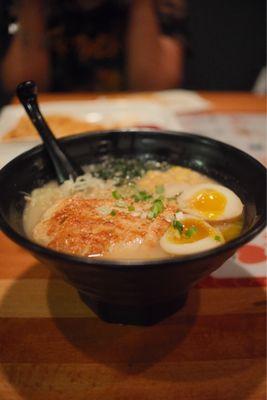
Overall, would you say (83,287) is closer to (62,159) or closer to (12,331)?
(12,331)

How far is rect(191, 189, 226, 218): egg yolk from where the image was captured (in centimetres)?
115

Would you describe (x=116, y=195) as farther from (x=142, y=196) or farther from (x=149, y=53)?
(x=149, y=53)

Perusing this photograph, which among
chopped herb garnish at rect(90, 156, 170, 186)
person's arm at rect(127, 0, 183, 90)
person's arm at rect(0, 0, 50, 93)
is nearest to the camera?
chopped herb garnish at rect(90, 156, 170, 186)

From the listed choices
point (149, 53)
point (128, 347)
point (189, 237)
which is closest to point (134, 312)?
point (128, 347)

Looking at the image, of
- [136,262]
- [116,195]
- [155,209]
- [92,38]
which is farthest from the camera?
[92,38]

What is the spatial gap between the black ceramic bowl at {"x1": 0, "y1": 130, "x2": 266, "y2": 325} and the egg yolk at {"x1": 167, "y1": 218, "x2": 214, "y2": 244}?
108 mm

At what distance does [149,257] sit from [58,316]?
31 centimetres

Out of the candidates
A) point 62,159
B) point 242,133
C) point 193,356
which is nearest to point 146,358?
point 193,356

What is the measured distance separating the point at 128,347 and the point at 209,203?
463mm

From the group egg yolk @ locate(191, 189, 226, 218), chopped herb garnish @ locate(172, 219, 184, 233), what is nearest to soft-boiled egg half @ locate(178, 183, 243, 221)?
egg yolk @ locate(191, 189, 226, 218)

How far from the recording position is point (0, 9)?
1660 millimetres

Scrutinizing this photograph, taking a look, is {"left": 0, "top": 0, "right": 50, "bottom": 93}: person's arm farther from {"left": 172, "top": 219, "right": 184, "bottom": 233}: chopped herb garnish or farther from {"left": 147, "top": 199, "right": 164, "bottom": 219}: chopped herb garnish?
{"left": 172, "top": 219, "right": 184, "bottom": 233}: chopped herb garnish

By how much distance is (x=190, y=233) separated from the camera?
102 centimetres

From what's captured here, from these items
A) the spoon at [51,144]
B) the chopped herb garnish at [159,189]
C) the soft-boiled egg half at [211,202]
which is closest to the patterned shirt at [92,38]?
the spoon at [51,144]
